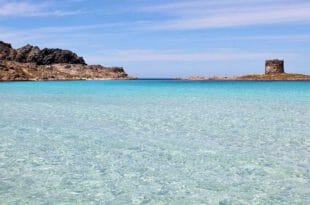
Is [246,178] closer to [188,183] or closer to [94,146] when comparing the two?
[188,183]

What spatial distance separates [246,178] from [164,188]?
2840 mm

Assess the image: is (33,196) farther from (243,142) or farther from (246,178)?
(243,142)

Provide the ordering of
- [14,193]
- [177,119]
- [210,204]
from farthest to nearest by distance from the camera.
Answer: [177,119] → [14,193] → [210,204]

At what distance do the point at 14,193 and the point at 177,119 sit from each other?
20.1 metres

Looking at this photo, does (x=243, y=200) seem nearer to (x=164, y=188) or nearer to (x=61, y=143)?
(x=164, y=188)

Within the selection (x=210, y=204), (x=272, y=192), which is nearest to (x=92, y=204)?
(x=210, y=204)

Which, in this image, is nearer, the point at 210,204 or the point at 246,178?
the point at 210,204

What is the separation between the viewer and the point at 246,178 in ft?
43.4

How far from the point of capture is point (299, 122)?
2847 centimetres

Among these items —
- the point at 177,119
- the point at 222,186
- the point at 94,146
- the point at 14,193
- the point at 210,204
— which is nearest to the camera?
the point at 210,204

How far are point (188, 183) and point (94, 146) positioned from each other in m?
7.33

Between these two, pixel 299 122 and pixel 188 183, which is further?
pixel 299 122

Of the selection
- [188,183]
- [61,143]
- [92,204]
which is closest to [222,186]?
[188,183]

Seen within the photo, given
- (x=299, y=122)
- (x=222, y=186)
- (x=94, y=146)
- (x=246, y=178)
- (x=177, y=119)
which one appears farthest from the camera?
(x=177, y=119)
